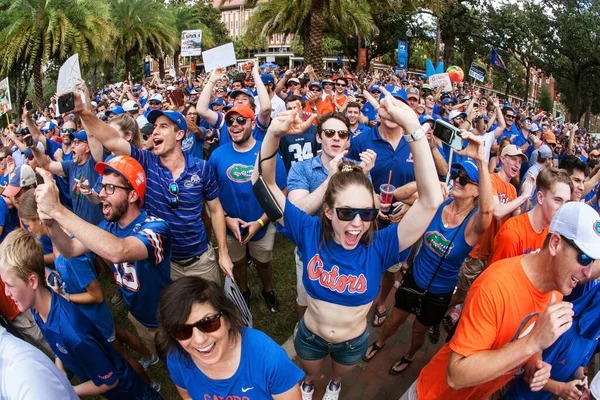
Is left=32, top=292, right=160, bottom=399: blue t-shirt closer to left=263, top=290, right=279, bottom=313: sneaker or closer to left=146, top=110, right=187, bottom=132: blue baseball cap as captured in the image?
left=146, top=110, right=187, bottom=132: blue baseball cap

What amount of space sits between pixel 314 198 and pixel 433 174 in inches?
37.7

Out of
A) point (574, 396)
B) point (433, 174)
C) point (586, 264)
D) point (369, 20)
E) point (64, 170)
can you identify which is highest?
point (369, 20)

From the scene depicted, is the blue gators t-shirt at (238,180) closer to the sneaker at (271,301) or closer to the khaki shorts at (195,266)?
the khaki shorts at (195,266)

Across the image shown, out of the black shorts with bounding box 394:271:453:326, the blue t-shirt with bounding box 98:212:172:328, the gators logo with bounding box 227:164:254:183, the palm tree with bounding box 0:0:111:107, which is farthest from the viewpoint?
the palm tree with bounding box 0:0:111:107

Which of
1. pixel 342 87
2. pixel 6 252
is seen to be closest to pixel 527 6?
pixel 342 87

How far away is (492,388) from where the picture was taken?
7.51 ft

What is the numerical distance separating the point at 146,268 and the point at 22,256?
2.98 ft

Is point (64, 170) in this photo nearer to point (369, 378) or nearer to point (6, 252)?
point (6, 252)

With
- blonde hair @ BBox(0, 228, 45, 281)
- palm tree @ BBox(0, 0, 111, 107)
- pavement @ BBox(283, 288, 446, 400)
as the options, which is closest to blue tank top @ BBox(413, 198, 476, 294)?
pavement @ BBox(283, 288, 446, 400)

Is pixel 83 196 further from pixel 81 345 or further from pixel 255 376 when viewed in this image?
pixel 255 376

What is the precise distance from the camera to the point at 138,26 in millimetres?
25906

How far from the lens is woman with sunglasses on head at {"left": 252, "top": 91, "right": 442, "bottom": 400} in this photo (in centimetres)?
223

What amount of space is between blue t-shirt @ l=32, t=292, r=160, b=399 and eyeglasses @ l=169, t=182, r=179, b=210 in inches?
48.1

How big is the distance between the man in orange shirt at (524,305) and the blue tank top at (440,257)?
108cm
